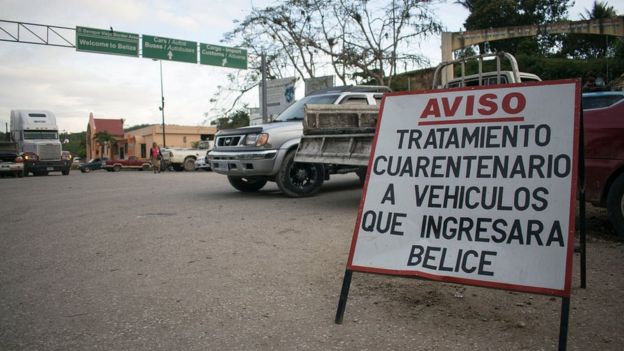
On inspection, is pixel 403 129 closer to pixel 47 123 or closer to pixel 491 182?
pixel 491 182

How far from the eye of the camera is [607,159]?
4.51 metres

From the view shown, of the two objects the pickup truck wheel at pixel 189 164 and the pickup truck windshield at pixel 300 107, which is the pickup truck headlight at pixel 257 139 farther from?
the pickup truck wheel at pixel 189 164

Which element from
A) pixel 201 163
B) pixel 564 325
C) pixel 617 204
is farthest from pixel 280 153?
pixel 201 163

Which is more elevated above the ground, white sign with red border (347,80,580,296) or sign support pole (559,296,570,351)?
Answer: white sign with red border (347,80,580,296)

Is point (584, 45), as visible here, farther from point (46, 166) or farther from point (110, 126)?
point (110, 126)

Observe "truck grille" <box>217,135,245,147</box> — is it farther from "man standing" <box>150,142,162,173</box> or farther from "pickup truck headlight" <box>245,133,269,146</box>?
"man standing" <box>150,142,162,173</box>

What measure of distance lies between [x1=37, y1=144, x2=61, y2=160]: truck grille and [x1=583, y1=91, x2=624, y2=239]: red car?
26092 mm

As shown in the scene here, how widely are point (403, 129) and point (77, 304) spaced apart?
2533mm

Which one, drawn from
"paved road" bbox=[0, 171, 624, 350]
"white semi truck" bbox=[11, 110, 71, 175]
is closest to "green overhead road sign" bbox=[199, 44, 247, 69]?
"white semi truck" bbox=[11, 110, 71, 175]

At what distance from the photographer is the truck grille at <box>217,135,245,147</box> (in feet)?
27.9

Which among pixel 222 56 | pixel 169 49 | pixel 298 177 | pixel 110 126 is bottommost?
pixel 298 177

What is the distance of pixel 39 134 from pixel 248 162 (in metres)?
23.3

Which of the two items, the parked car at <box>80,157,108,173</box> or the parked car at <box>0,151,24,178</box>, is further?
the parked car at <box>80,157,108,173</box>

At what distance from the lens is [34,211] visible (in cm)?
770
